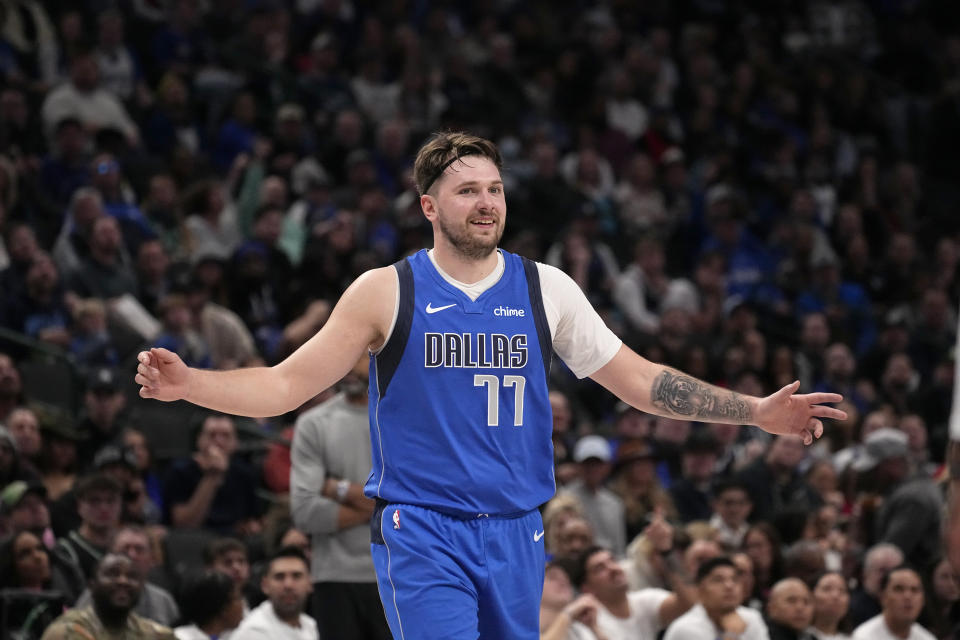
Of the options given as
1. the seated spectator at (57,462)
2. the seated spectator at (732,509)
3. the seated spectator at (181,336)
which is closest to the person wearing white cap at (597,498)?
the seated spectator at (732,509)

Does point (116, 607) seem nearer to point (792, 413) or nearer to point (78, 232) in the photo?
point (792, 413)

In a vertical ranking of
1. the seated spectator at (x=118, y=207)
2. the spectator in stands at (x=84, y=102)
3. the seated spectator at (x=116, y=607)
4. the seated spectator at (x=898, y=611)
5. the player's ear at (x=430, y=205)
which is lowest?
the seated spectator at (x=898, y=611)

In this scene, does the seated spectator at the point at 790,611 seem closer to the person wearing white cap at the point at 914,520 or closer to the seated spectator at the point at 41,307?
the person wearing white cap at the point at 914,520

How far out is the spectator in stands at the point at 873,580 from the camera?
10328mm

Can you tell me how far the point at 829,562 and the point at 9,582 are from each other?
5.59 m

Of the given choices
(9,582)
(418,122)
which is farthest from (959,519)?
(418,122)

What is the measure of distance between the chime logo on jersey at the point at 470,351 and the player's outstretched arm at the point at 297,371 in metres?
0.18

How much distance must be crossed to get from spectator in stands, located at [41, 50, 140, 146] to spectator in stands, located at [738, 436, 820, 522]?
Answer: 6.52 m

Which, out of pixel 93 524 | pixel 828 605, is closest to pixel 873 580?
pixel 828 605

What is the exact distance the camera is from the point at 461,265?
5.28 meters

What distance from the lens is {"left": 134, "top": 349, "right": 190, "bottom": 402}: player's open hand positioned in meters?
4.87

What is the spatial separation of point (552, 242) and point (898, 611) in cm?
731

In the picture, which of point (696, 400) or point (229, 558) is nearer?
point (696, 400)

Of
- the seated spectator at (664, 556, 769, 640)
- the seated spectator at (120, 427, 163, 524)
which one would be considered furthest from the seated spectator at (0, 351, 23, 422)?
the seated spectator at (664, 556, 769, 640)
